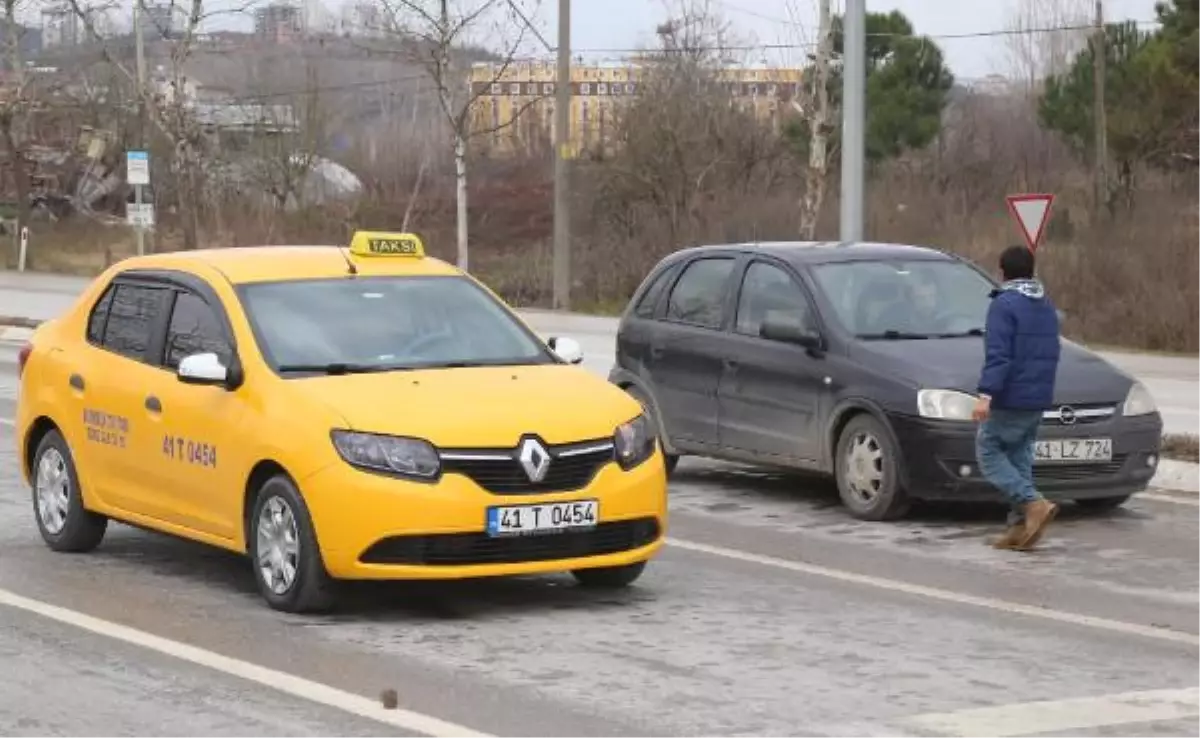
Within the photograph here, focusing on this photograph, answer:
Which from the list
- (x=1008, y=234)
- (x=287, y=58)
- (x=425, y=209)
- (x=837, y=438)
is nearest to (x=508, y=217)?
(x=425, y=209)

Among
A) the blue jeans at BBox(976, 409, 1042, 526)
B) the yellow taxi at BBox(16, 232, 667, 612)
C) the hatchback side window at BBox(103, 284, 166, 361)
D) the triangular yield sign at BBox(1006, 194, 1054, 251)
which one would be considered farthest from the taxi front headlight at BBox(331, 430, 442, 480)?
the triangular yield sign at BBox(1006, 194, 1054, 251)

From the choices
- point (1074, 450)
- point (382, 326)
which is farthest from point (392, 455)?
point (1074, 450)

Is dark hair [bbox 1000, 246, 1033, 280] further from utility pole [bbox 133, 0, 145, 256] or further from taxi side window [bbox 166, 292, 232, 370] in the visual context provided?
utility pole [bbox 133, 0, 145, 256]

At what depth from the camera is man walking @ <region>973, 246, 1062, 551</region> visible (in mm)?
10719

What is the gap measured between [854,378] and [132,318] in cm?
419

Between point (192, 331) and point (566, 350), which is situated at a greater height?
point (192, 331)

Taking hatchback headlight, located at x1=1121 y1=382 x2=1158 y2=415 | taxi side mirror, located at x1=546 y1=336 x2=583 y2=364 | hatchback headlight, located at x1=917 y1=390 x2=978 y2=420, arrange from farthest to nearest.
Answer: hatchback headlight, located at x1=1121 y1=382 x2=1158 y2=415 < hatchback headlight, located at x1=917 y1=390 x2=978 y2=420 < taxi side mirror, located at x1=546 y1=336 x2=583 y2=364

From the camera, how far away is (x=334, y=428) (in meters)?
8.61

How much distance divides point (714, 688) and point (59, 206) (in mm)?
68437

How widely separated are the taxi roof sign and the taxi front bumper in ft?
6.24

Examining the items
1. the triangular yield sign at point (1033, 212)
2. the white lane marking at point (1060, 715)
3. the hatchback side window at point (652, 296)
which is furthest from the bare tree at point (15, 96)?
the white lane marking at point (1060, 715)

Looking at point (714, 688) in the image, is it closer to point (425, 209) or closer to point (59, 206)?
point (425, 209)

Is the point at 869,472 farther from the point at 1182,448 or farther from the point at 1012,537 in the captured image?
the point at 1182,448

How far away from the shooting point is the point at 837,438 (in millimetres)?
12359
